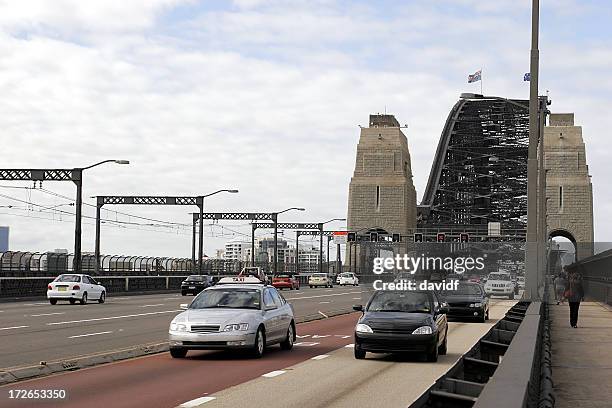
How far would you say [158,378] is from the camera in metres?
14.8

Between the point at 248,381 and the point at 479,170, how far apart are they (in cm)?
16203

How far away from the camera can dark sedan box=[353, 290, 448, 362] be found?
17.8 m

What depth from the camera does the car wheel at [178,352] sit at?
713 inches

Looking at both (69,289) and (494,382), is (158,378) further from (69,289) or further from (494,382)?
(69,289)

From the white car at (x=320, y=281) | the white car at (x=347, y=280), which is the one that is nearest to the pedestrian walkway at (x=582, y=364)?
the white car at (x=320, y=281)

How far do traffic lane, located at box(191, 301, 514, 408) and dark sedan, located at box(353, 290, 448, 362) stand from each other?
0.30m

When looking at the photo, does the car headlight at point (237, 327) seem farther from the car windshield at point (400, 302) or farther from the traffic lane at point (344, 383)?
the car windshield at point (400, 302)

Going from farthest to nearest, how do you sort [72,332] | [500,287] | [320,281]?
[320,281] < [500,287] < [72,332]

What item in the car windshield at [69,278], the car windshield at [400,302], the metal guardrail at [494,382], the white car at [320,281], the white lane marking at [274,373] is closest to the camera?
the metal guardrail at [494,382]

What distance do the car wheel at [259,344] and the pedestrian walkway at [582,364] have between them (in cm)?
547

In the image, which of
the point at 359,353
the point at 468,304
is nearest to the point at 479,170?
the point at 468,304

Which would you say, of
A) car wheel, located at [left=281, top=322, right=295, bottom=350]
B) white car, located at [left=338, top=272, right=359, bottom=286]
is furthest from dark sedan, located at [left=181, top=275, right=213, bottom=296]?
white car, located at [left=338, top=272, right=359, bottom=286]

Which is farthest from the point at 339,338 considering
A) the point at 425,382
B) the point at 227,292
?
the point at 425,382

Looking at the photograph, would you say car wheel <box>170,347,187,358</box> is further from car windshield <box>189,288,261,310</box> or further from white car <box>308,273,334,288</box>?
white car <box>308,273,334,288</box>
